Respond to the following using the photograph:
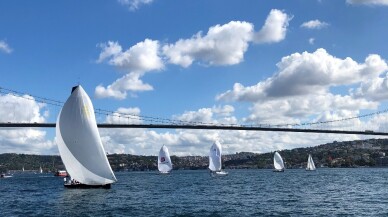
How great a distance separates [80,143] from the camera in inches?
1336

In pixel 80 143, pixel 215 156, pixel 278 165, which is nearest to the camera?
pixel 80 143

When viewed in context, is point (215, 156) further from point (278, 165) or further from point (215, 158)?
point (278, 165)

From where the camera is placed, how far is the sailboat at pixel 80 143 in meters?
33.8

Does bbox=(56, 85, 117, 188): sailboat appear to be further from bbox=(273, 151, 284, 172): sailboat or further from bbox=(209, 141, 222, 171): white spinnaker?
bbox=(273, 151, 284, 172): sailboat

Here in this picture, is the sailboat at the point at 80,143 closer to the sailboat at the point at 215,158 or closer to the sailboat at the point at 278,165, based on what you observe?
the sailboat at the point at 215,158

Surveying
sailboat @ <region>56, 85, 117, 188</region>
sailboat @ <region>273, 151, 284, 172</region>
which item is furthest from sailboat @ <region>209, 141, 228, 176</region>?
sailboat @ <region>56, 85, 117, 188</region>

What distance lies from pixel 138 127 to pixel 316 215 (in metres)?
51.5

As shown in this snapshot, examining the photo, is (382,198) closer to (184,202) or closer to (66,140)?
(184,202)

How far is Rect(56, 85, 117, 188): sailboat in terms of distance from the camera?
33.8 metres

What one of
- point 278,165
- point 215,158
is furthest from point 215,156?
point 278,165

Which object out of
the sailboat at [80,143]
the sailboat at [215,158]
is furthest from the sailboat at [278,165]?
the sailboat at [80,143]

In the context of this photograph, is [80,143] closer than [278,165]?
Yes

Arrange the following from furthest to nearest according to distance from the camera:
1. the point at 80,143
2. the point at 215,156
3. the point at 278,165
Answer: the point at 278,165 < the point at 215,156 < the point at 80,143

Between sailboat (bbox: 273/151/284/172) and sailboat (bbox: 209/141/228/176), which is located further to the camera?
sailboat (bbox: 273/151/284/172)
